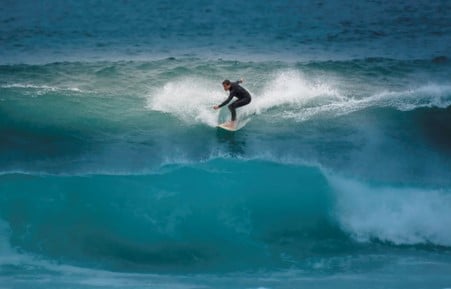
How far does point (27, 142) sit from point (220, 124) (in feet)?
16.7

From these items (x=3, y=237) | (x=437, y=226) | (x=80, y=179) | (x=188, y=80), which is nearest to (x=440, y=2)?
(x=188, y=80)

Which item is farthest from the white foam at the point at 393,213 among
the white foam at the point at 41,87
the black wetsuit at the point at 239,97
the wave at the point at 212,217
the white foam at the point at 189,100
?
the white foam at the point at 41,87

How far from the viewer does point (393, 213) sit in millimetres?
15922

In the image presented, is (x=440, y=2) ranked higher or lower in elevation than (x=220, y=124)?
higher

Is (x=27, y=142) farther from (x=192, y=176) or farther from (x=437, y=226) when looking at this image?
(x=437, y=226)

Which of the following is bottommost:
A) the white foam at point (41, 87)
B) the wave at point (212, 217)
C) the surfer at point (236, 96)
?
the wave at point (212, 217)

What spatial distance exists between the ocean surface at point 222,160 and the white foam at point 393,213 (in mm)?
35

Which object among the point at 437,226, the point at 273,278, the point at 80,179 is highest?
the point at 80,179

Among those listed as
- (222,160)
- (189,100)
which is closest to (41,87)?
(189,100)

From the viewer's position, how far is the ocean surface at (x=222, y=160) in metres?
14.7

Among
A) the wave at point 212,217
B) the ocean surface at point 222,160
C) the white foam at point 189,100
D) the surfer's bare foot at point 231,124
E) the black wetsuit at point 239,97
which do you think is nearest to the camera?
the ocean surface at point 222,160

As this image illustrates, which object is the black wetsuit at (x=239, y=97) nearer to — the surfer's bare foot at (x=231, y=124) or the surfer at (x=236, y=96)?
the surfer at (x=236, y=96)

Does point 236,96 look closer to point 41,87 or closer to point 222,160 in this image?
point 222,160

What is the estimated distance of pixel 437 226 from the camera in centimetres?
1558
